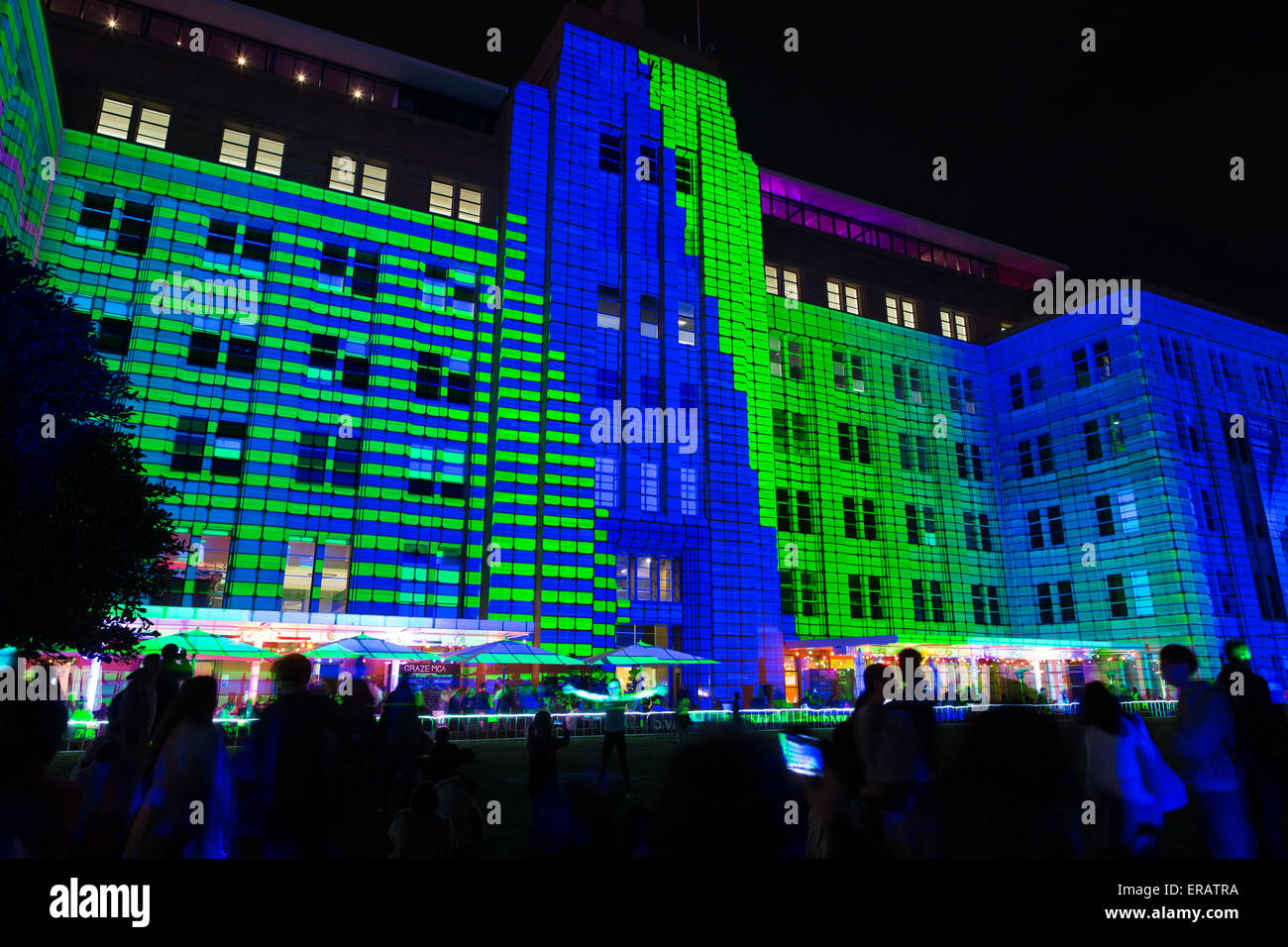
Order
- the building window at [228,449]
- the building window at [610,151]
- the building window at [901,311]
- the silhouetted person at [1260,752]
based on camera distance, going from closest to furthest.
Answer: the silhouetted person at [1260,752], the building window at [228,449], the building window at [610,151], the building window at [901,311]

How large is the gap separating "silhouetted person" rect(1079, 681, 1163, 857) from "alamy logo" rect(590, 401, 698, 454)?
4637 cm

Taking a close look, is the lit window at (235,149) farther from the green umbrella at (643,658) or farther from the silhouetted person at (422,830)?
the silhouetted person at (422,830)

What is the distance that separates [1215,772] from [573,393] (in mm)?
46791

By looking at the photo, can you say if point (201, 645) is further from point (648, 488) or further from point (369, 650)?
point (648, 488)

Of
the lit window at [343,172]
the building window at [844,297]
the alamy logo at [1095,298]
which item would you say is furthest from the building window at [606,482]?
the alamy logo at [1095,298]

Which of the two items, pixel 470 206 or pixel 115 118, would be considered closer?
pixel 115 118

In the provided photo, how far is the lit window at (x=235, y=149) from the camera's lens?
51.2m

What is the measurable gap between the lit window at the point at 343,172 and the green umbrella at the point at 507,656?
115 ft

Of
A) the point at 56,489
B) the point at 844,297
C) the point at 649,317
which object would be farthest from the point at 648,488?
the point at 56,489

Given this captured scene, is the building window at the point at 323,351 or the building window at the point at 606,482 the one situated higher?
the building window at the point at 323,351

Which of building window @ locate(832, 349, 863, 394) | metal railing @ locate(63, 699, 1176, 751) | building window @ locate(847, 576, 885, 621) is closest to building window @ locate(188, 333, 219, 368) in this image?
metal railing @ locate(63, 699, 1176, 751)

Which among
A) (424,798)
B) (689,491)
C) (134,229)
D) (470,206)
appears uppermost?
(470,206)

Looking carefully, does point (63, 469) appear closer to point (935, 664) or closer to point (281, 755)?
point (281, 755)

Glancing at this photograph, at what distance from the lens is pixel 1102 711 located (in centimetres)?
584
